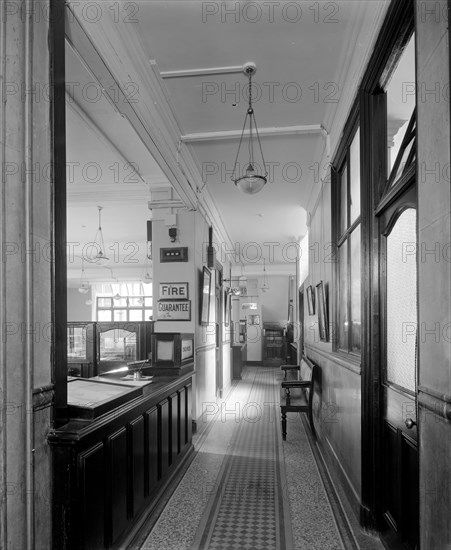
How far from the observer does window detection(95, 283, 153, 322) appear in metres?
18.4

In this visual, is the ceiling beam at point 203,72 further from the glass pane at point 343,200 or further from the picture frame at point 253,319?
the picture frame at point 253,319

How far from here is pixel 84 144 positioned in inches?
195

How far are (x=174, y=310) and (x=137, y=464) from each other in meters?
3.09

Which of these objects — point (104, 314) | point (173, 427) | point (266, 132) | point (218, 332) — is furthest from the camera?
point (104, 314)

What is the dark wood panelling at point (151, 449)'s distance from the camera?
10.5ft

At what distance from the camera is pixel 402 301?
2670mm

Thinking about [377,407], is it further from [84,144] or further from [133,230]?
[133,230]

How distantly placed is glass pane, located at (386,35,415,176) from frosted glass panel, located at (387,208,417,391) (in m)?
0.57

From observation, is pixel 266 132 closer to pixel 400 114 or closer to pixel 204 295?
pixel 400 114

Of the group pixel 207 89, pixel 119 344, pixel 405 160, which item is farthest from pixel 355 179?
pixel 119 344

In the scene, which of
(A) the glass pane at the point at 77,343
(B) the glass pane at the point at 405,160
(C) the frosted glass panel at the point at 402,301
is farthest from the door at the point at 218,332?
(B) the glass pane at the point at 405,160

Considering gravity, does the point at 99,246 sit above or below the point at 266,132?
below

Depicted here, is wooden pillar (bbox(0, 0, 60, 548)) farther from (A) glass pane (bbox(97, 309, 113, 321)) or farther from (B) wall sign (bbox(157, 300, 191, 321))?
(A) glass pane (bbox(97, 309, 113, 321))

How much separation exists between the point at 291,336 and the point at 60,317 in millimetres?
13598
